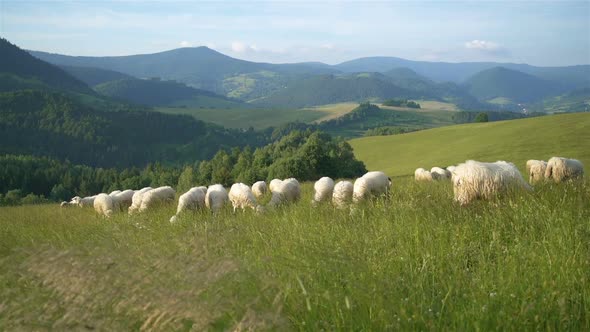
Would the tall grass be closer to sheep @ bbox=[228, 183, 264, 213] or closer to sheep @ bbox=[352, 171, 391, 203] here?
sheep @ bbox=[352, 171, 391, 203]

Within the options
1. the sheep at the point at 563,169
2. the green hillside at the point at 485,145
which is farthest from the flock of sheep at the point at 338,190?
the green hillside at the point at 485,145

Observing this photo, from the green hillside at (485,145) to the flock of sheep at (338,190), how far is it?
103 ft

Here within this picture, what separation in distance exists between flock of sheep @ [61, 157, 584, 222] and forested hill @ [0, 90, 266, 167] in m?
158

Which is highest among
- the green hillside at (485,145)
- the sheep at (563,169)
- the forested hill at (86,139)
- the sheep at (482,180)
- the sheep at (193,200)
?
the sheep at (482,180)

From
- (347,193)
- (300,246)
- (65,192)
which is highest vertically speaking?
(300,246)

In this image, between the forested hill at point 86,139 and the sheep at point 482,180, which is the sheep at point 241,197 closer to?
the sheep at point 482,180

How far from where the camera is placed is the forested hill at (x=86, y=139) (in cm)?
17112

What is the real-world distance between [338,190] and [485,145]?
158 feet

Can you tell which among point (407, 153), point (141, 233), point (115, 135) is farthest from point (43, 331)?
point (115, 135)

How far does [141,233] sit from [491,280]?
5793 millimetres

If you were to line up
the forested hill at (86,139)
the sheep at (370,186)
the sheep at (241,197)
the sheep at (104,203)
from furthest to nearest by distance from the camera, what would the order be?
the forested hill at (86,139) < the sheep at (104,203) < the sheep at (241,197) < the sheep at (370,186)

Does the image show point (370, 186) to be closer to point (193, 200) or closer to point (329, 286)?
point (193, 200)

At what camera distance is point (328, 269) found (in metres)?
3.99

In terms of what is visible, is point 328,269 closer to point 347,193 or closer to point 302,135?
point 347,193
